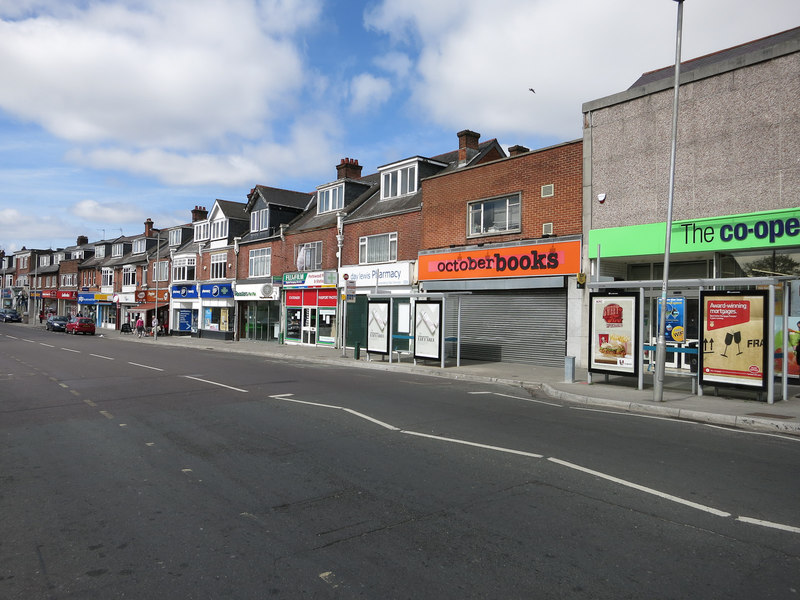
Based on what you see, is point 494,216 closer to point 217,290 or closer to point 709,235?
point 709,235

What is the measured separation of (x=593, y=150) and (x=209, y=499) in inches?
681

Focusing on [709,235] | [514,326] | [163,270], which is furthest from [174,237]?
[709,235]

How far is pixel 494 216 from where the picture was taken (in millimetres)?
22344

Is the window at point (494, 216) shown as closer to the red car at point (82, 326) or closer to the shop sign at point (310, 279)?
the shop sign at point (310, 279)

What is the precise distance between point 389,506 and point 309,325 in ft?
93.9

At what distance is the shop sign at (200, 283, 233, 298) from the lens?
40.7m

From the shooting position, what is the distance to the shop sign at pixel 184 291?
149 feet

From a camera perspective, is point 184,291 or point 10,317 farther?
point 10,317

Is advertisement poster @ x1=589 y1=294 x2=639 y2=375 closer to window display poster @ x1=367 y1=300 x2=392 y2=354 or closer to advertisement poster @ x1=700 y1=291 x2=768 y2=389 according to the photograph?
advertisement poster @ x1=700 y1=291 x2=768 y2=389

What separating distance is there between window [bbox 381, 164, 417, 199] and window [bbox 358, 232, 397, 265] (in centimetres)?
269

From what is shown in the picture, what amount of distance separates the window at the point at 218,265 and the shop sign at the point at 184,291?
3.09 metres

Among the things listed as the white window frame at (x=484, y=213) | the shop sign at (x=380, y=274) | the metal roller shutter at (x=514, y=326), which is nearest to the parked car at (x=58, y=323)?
the shop sign at (x=380, y=274)

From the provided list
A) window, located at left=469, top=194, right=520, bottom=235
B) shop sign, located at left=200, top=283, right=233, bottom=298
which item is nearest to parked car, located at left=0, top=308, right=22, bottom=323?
shop sign, located at left=200, top=283, right=233, bottom=298

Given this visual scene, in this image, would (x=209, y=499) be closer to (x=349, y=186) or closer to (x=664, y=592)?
(x=664, y=592)
